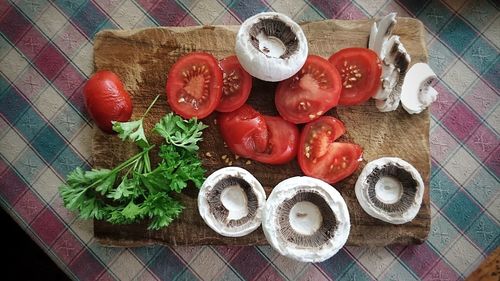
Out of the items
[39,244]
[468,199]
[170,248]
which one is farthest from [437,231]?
[39,244]

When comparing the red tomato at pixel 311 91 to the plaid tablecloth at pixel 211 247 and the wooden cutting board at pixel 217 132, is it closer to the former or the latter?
the wooden cutting board at pixel 217 132

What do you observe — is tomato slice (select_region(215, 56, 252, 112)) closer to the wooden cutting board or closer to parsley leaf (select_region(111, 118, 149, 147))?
the wooden cutting board

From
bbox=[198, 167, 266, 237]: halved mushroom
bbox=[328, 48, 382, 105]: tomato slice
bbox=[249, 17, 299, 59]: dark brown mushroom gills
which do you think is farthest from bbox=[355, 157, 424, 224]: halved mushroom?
bbox=[249, 17, 299, 59]: dark brown mushroom gills

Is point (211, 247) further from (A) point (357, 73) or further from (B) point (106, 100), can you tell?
(A) point (357, 73)

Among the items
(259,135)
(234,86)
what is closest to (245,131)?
(259,135)

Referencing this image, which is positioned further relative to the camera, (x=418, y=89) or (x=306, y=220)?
(x=418, y=89)

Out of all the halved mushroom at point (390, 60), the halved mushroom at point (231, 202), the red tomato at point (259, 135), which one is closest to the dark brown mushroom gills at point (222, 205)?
the halved mushroom at point (231, 202)

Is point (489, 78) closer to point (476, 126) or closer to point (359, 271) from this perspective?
point (476, 126)
